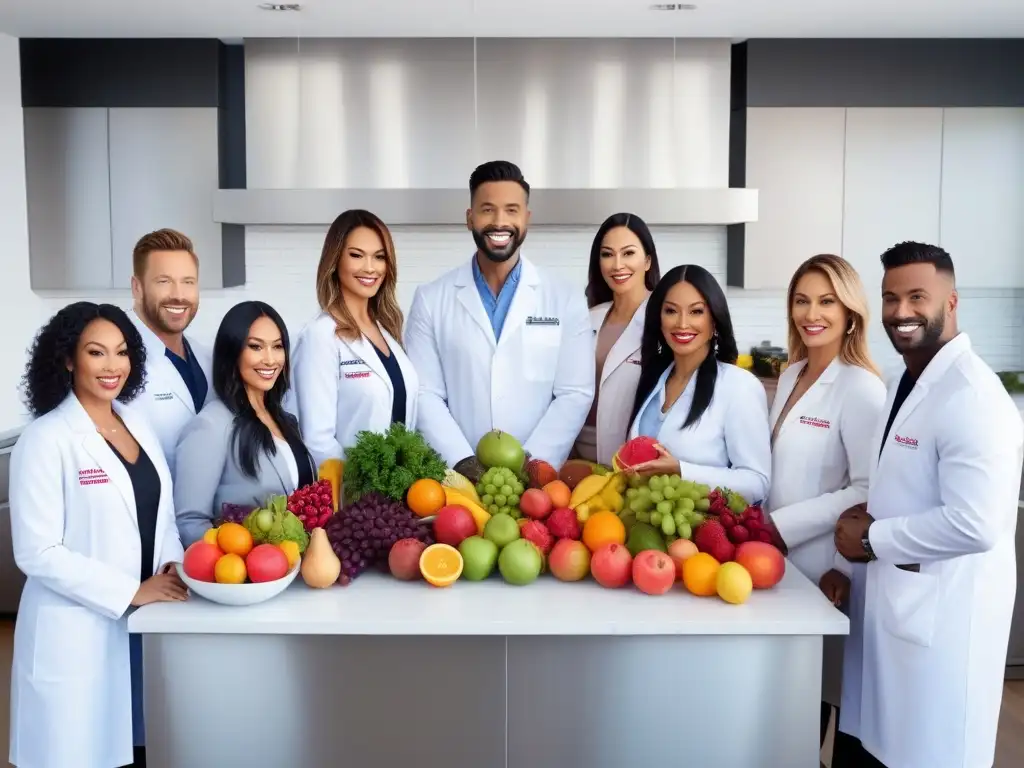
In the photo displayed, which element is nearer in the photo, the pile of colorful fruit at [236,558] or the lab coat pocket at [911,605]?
the pile of colorful fruit at [236,558]

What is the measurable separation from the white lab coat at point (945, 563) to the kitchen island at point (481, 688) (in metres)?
0.24

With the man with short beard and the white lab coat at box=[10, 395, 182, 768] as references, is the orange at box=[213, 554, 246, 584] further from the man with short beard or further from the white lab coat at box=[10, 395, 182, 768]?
the man with short beard

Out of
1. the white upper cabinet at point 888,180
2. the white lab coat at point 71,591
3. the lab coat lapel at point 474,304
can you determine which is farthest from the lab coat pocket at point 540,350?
the white upper cabinet at point 888,180

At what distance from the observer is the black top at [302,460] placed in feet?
8.15

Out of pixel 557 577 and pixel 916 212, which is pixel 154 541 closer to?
pixel 557 577

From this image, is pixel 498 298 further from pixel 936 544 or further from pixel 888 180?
pixel 888 180

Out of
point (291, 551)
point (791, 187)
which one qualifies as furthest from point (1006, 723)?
point (791, 187)

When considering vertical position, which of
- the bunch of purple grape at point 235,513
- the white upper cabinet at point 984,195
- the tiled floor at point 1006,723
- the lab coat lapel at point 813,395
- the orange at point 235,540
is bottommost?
the tiled floor at point 1006,723

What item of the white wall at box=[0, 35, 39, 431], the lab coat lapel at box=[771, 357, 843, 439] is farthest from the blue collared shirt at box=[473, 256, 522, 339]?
the white wall at box=[0, 35, 39, 431]

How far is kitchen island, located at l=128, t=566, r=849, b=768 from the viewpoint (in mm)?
1959

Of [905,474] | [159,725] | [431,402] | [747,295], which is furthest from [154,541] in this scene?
[747,295]

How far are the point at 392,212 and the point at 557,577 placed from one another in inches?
133

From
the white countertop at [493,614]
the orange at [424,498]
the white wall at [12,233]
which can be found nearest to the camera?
the white countertop at [493,614]

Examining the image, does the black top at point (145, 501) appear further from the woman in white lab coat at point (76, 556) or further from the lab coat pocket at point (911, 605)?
the lab coat pocket at point (911, 605)
